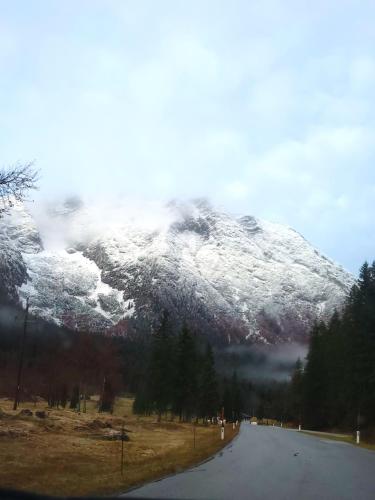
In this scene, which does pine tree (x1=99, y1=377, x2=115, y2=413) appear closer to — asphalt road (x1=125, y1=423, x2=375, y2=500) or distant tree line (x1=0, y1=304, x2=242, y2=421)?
distant tree line (x1=0, y1=304, x2=242, y2=421)

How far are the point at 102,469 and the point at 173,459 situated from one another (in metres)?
4.24

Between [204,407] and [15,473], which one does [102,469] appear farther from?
[204,407]

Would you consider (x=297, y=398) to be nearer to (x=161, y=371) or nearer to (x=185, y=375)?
(x=185, y=375)

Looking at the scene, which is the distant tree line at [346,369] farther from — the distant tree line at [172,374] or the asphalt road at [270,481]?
the asphalt road at [270,481]

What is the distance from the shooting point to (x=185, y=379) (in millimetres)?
77750

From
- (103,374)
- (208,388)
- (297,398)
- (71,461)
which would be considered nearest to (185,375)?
(103,374)

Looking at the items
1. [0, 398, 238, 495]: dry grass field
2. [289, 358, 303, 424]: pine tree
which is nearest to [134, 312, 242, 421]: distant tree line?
[289, 358, 303, 424]: pine tree

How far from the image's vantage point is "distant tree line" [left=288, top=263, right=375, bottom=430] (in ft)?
159

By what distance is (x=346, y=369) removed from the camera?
186ft

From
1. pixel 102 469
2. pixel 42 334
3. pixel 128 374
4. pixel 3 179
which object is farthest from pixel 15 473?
pixel 128 374

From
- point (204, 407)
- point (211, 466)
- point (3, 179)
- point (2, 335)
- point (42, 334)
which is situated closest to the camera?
point (3, 179)

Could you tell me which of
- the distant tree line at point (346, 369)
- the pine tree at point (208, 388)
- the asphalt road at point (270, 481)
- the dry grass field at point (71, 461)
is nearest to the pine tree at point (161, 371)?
the pine tree at point (208, 388)

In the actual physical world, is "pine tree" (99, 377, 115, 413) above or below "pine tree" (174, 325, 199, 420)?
below

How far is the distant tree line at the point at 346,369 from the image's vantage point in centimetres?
4859
